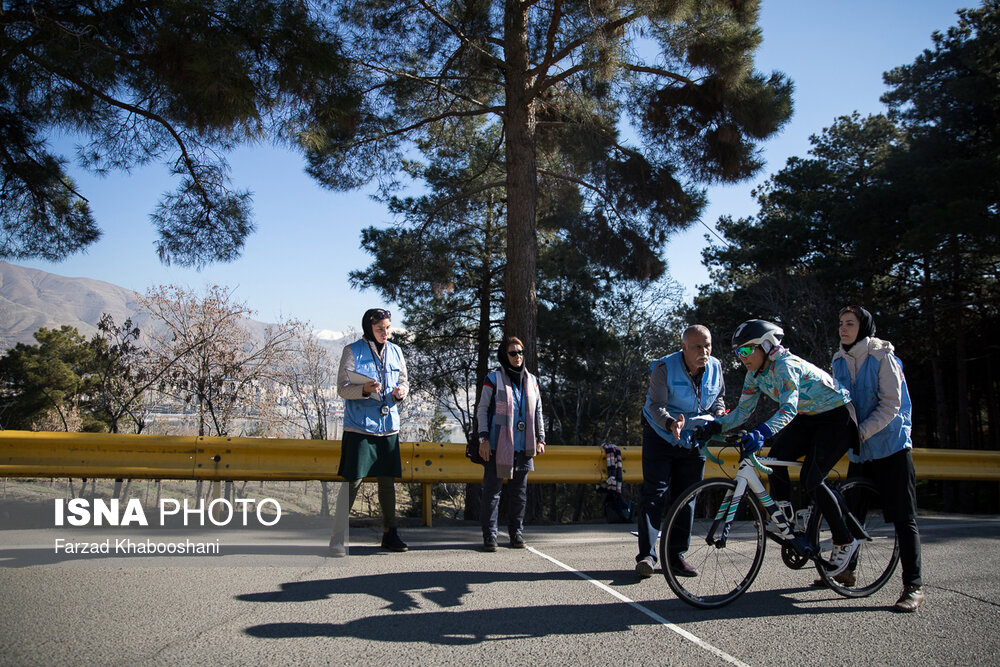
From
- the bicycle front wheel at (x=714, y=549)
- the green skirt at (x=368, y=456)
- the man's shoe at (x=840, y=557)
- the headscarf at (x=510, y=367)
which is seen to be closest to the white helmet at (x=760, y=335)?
the bicycle front wheel at (x=714, y=549)

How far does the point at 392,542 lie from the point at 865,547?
3508 millimetres

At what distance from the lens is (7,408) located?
111ft

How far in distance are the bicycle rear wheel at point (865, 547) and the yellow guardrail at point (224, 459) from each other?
1.57 m

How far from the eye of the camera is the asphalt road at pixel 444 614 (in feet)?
10.2

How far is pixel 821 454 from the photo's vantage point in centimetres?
416

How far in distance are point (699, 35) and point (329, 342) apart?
52.3 feet

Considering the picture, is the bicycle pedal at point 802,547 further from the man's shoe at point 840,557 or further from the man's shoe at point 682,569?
the man's shoe at point 682,569

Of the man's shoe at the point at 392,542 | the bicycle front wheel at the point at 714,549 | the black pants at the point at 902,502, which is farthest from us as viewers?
the man's shoe at the point at 392,542

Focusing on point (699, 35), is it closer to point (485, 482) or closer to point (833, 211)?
point (485, 482)

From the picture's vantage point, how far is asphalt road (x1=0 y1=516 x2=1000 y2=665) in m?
3.09

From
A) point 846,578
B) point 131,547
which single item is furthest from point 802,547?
point 131,547

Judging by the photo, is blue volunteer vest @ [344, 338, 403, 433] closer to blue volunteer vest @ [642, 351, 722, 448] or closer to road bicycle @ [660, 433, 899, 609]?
blue volunteer vest @ [642, 351, 722, 448]

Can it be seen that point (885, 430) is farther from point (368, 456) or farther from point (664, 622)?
point (368, 456)

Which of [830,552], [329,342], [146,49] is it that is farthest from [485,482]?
[329,342]
